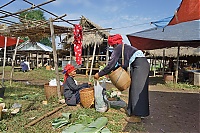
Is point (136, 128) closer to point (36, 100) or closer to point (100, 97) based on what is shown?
point (100, 97)

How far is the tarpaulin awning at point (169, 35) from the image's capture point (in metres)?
6.36

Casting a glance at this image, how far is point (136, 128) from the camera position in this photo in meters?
3.14

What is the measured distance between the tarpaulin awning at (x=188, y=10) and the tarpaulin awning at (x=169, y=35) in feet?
3.26

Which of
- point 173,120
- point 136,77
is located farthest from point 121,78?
point 173,120

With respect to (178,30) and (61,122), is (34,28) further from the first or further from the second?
(178,30)

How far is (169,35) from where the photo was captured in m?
7.35

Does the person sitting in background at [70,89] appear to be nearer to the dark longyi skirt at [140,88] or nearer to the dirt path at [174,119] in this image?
the dark longyi skirt at [140,88]

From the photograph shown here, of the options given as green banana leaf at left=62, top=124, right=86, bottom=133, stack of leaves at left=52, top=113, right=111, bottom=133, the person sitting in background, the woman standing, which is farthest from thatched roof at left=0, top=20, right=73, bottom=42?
green banana leaf at left=62, top=124, right=86, bottom=133

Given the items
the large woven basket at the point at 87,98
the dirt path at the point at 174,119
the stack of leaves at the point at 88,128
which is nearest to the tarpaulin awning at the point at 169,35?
the dirt path at the point at 174,119

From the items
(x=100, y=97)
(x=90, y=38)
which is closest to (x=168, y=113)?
(x=100, y=97)

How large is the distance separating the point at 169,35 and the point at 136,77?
473cm

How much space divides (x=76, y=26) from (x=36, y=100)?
2548mm

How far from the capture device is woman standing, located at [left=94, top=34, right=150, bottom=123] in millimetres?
3309

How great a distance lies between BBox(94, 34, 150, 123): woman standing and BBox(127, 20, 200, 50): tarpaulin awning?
145 inches
